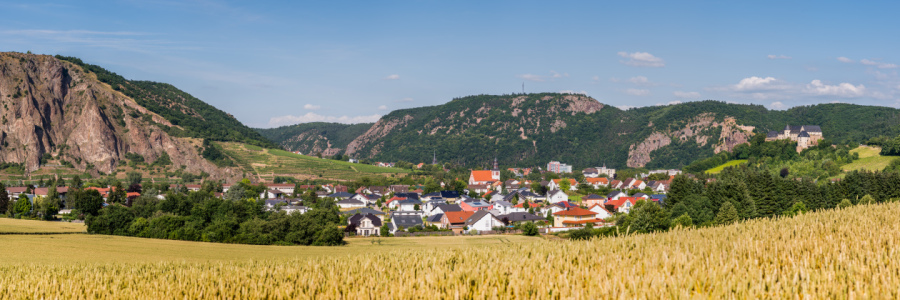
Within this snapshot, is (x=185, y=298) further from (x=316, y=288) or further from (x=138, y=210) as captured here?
(x=138, y=210)

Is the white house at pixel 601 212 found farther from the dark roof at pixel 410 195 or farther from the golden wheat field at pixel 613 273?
the golden wheat field at pixel 613 273

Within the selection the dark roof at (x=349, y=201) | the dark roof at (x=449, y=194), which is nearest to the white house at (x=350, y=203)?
the dark roof at (x=349, y=201)

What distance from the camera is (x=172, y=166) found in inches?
6240

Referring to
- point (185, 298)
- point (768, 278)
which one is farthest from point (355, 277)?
point (768, 278)

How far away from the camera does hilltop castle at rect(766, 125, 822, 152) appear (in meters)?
146

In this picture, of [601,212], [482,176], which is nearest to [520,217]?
[601,212]

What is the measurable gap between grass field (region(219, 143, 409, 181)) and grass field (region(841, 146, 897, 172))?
105m

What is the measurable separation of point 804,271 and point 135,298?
10.1 metres

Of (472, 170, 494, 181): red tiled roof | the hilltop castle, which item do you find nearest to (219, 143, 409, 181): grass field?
(472, 170, 494, 181): red tiled roof

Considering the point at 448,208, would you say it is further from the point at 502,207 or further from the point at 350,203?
the point at 350,203

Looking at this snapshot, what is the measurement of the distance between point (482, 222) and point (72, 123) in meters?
144

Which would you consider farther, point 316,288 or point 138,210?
point 138,210

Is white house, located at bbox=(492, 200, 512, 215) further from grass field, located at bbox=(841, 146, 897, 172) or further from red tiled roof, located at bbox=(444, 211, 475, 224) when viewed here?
grass field, located at bbox=(841, 146, 897, 172)

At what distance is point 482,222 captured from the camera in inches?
2795
